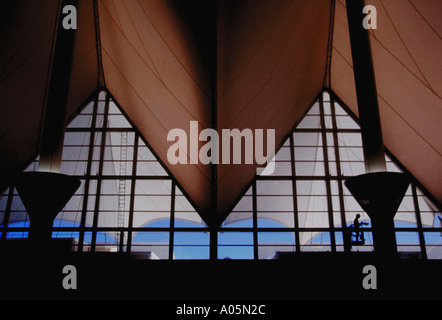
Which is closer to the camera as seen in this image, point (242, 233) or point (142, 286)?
point (142, 286)

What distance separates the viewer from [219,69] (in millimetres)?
11516

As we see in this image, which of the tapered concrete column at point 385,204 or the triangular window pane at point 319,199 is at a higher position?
the triangular window pane at point 319,199

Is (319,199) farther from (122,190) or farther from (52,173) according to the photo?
(52,173)

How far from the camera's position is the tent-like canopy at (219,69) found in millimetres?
11125

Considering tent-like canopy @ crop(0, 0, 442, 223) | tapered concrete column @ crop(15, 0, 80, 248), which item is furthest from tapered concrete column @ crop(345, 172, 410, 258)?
tent-like canopy @ crop(0, 0, 442, 223)

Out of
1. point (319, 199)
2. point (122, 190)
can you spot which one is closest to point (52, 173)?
point (122, 190)

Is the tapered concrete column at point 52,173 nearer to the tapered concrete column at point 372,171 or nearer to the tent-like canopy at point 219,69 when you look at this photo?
the tent-like canopy at point 219,69

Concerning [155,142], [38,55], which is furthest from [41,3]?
[155,142]

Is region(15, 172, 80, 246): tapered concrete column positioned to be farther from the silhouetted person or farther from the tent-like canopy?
the silhouetted person

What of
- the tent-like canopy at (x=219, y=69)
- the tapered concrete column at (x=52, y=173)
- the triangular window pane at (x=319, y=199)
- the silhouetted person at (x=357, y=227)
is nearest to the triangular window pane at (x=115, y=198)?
the tent-like canopy at (x=219, y=69)

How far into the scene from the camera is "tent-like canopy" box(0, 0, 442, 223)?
11.1 meters
